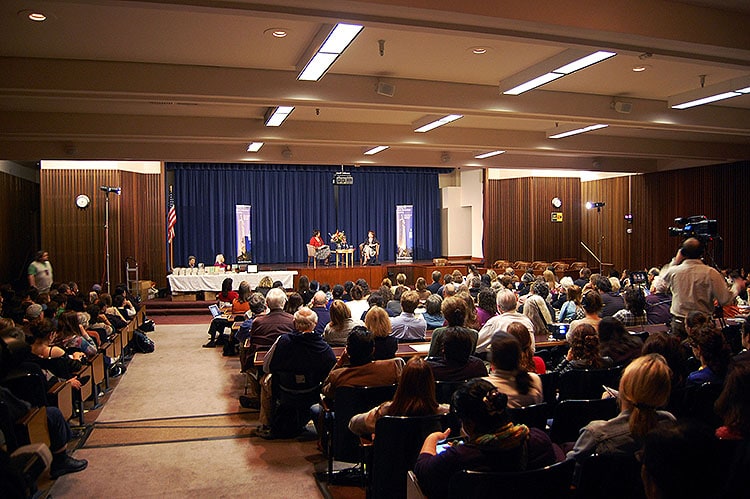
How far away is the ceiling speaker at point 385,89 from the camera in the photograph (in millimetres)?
7508

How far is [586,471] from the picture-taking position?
2.62 meters

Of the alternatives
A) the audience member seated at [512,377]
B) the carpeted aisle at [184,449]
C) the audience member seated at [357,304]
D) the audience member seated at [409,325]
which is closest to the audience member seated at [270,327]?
the carpeted aisle at [184,449]

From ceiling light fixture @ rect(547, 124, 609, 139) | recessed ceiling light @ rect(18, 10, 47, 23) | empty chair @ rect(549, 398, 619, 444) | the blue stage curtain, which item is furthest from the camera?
the blue stage curtain

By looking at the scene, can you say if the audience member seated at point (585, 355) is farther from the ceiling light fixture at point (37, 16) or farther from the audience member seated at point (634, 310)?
the ceiling light fixture at point (37, 16)

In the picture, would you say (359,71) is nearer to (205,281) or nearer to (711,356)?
(711,356)

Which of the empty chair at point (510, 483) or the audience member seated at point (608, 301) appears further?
the audience member seated at point (608, 301)

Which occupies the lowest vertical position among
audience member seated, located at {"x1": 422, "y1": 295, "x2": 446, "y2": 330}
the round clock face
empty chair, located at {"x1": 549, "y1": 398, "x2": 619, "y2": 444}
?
empty chair, located at {"x1": 549, "y1": 398, "x2": 619, "y2": 444}

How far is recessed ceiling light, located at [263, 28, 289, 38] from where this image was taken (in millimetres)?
5704

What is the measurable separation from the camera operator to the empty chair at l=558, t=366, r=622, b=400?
5.61ft

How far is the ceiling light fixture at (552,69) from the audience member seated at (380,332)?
3225 millimetres

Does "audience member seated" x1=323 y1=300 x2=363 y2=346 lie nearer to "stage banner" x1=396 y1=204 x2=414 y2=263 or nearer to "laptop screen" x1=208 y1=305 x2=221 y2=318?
"laptop screen" x1=208 y1=305 x2=221 y2=318

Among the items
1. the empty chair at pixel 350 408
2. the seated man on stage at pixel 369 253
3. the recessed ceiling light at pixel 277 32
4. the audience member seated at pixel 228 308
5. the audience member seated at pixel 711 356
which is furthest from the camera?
the seated man on stage at pixel 369 253

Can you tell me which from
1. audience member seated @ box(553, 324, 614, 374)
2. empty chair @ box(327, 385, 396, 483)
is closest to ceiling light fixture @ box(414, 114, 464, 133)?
audience member seated @ box(553, 324, 614, 374)

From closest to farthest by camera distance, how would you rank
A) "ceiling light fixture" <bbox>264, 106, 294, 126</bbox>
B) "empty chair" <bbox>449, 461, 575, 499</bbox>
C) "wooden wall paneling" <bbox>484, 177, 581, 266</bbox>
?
"empty chair" <bbox>449, 461, 575, 499</bbox> → "ceiling light fixture" <bbox>264, 106, 294, 126</bbox> → "wooden wall paneling" <bbox>484, 177, 581, 266</bbox>
